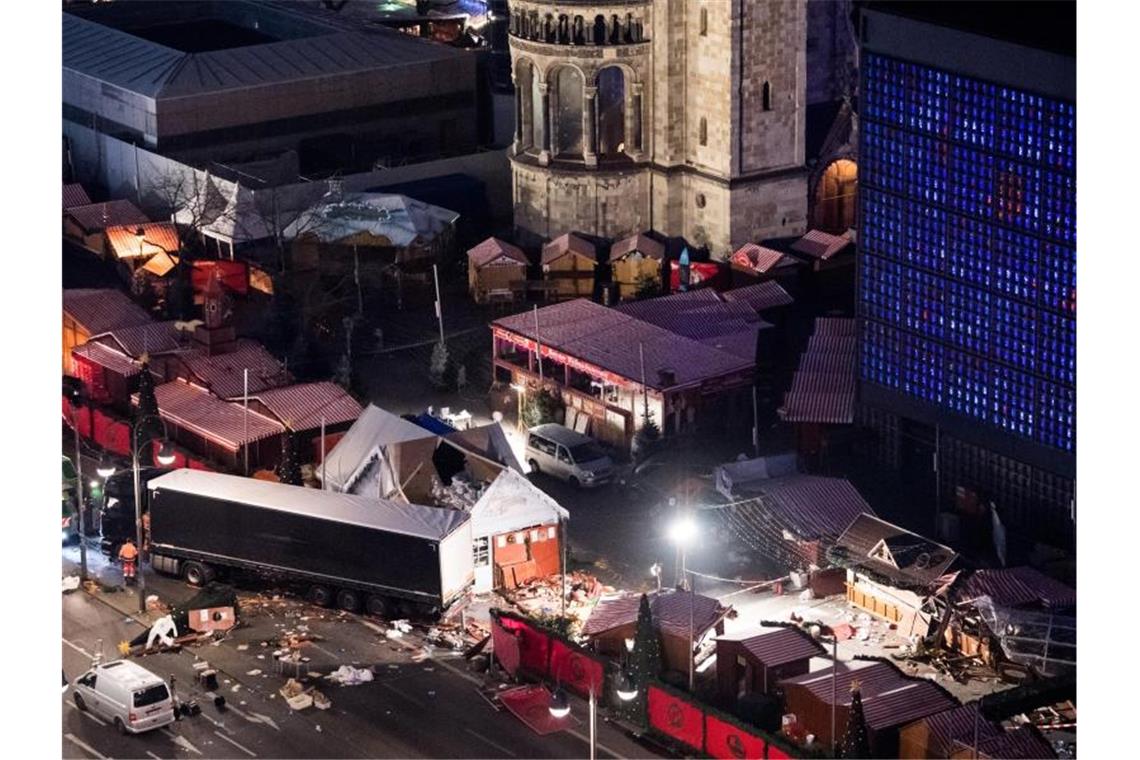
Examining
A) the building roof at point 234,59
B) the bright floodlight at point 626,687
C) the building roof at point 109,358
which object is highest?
the building roof at point 234,59

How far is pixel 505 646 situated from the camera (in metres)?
118

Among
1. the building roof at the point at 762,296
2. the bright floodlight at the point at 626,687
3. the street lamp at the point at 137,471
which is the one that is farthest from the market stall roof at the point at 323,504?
the building roof at the point at 762,296

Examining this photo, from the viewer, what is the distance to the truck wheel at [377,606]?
12281 cm

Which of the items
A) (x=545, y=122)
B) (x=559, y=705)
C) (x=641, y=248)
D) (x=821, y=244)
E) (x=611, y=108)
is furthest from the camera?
(x=611, y=108)

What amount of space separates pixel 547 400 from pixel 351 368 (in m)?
11.3

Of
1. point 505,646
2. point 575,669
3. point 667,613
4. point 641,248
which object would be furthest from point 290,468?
point 641,248

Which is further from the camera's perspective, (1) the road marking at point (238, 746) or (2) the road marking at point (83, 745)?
(2) the road marking at point (83, 745)

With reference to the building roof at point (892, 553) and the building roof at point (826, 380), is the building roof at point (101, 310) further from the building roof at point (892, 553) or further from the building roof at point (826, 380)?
the building roof at point (892, 553)

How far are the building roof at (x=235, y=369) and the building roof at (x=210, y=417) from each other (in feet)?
2.00

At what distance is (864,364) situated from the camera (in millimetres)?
135500

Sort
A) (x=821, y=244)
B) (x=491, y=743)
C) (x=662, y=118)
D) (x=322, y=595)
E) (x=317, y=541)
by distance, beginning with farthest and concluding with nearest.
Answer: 1. (x=662, y=118)
2. (x=821, y=244)
3. (x=322, y=595)
4. (x=317, y=541)
5. (x=491, y=743)

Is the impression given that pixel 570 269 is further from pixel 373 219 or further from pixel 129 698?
pixel 129 698

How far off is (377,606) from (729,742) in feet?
62.9

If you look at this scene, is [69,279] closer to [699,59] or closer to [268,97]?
[268,97]
